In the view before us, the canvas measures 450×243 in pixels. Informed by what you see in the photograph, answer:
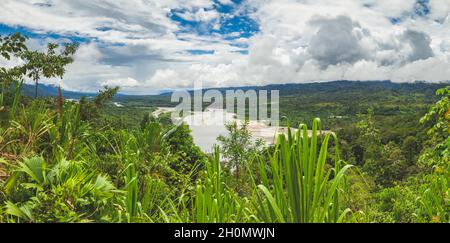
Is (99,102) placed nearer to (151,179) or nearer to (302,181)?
(151,179)

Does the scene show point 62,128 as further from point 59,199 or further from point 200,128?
point 200,128

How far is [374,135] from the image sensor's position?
17078mm

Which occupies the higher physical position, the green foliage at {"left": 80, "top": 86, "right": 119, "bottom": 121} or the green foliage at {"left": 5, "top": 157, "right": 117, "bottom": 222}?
the green foliage at {"left": 80, "top": 86, "right": 119, "bottom": 121}

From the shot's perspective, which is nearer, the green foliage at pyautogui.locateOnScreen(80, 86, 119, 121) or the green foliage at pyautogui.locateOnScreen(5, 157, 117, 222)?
the green foliage at pyautogui.locateOnScreen(5, 157, 117, 222)

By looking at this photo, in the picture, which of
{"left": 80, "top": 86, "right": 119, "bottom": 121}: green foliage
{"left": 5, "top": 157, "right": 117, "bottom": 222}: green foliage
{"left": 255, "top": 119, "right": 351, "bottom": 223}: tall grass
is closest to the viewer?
{"left": 255, "top": 119, "right": 351, "bottom": 223}: tall grass

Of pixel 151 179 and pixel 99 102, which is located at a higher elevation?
pixel 99 102

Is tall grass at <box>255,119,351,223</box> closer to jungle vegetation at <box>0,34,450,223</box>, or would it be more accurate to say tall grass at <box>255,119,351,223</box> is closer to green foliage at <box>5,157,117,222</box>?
jungle vegetation at <box>0,34,450,223</box>

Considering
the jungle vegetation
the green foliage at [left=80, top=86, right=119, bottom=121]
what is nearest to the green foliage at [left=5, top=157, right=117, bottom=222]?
the jungle vegetation

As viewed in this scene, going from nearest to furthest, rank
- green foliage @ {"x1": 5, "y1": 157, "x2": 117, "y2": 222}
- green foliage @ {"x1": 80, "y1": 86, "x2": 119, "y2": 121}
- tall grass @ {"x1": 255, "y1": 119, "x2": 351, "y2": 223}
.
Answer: tall grass @ {"x1": 255, "y1": 119, "x2": 351, "y2": 223}
green foliage @ {"x1": 5, "y1": 157, "x2": 117, "y2": 222}
green foliage @ {"x1": 80, "y1": 86, "x2": 119, "y2": 121}

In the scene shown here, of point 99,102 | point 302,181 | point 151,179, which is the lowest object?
point 151,179

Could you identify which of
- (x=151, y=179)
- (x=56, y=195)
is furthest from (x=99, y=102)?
(x=56, y=195)

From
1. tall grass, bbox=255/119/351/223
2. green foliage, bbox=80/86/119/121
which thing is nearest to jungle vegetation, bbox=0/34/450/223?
tall grass, bbox=255/119/351/223
